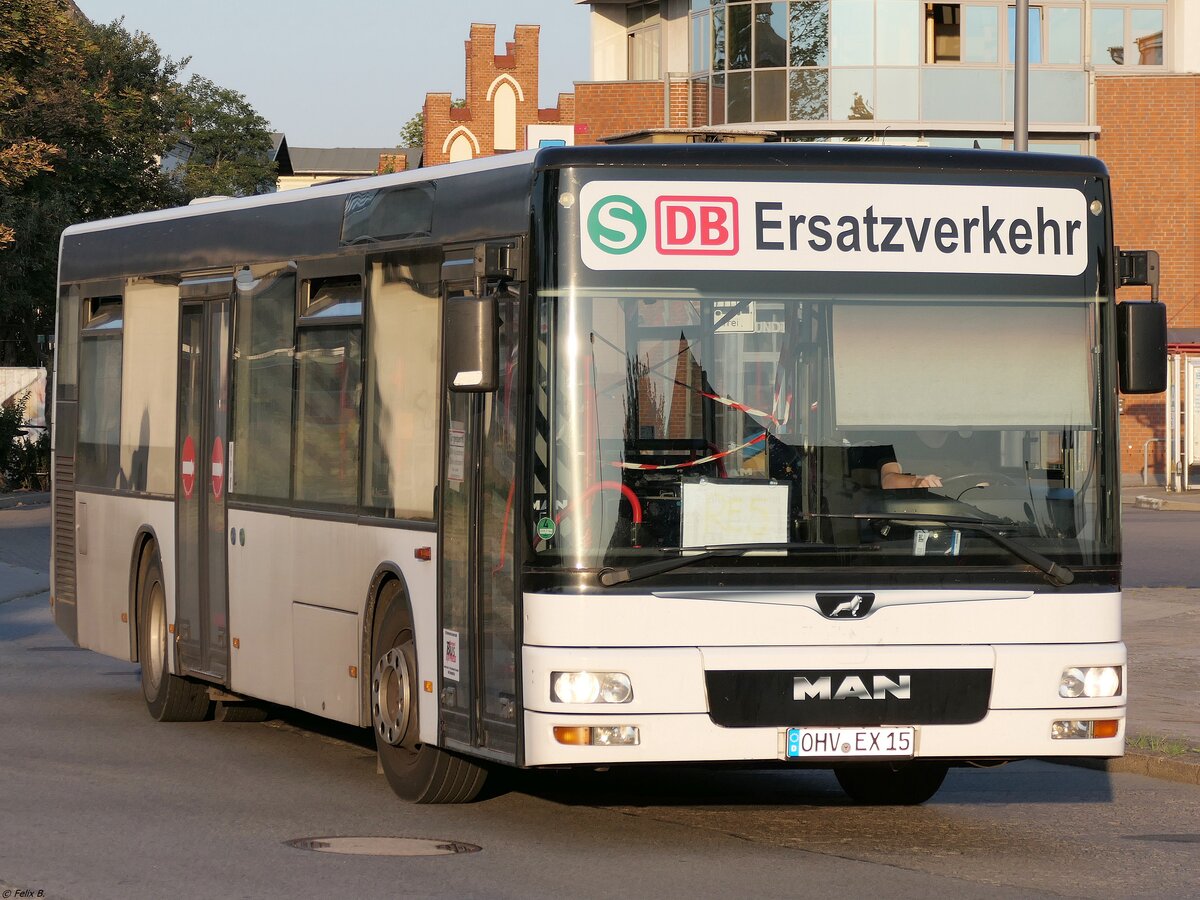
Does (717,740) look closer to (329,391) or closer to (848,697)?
(848,697)

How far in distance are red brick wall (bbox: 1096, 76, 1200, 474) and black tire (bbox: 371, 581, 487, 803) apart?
43884 mm

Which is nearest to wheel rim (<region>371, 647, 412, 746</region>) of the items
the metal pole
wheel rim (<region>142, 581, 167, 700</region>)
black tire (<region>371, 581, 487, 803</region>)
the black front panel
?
black tire (<region>371, 581, 487, 803</region>)

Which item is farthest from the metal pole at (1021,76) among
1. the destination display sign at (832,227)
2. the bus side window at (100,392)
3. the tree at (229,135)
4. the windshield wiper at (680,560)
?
the tree at (229,135)

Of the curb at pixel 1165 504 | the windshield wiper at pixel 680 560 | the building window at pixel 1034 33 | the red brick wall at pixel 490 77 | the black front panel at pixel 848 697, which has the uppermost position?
the red brick wall at pixel 490 77

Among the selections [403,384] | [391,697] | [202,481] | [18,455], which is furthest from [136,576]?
[18,455]

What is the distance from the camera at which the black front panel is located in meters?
8.44

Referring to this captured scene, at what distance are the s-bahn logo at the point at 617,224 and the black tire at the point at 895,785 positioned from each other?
9.76ft

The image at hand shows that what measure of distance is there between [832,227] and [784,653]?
1.71 meters

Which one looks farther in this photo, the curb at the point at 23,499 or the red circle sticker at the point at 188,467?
the curb at the point at 23,499

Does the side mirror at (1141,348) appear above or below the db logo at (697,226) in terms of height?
below

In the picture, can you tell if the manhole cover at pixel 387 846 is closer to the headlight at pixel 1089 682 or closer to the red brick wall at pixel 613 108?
the headlight at pixel 1089 682

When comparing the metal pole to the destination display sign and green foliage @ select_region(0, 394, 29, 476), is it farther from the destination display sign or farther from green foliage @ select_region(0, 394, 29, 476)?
green foliage @ select_region(0, 394, 29, 476)

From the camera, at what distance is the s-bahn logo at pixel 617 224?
852cm

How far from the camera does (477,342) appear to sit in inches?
336
